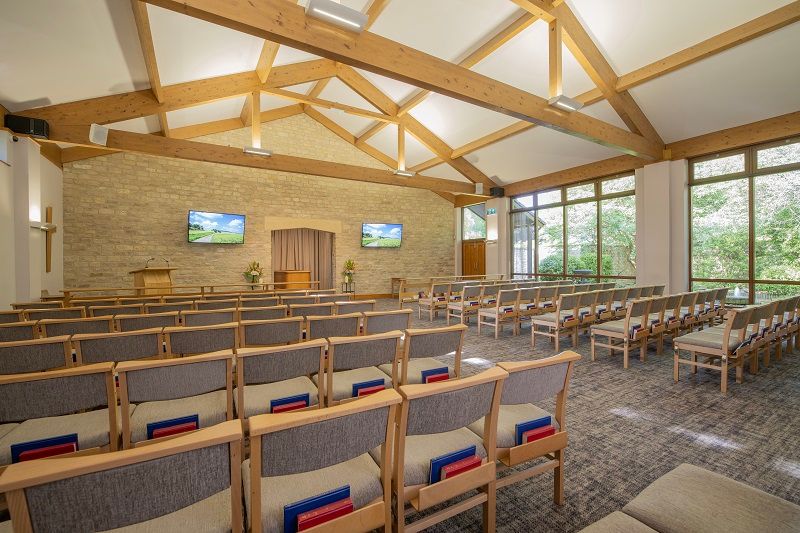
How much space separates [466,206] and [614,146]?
21.0 ft

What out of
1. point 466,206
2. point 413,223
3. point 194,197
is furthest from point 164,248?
point 466,206

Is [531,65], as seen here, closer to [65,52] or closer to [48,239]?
[65,52]

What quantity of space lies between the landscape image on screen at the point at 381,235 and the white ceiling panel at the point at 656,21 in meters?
6.94

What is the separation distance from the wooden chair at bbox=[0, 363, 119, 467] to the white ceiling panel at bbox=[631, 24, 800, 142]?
7.69m

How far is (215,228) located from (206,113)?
8.70 ft

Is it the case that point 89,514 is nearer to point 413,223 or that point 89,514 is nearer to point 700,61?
point 700,61

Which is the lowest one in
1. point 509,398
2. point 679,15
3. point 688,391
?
point 688,391

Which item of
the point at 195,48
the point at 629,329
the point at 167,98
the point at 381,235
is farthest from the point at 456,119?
the point at 629,329

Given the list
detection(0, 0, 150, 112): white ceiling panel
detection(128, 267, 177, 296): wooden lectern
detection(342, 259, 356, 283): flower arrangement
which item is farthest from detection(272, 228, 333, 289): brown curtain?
detection(0, 0, 150, 112): white ceiling panel

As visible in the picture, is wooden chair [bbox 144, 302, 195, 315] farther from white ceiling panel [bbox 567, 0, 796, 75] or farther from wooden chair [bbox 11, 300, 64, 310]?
white ceiling panel [bbox 567, 0, 796, 75]

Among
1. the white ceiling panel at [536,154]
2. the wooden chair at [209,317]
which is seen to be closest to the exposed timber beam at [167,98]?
the wooden chair at [209,317]

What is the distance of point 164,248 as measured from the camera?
8.41m

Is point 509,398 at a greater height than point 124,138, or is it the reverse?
point 124,138

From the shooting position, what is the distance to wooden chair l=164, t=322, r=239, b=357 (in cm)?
227
